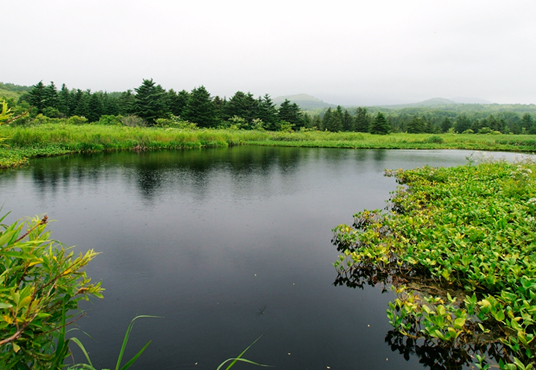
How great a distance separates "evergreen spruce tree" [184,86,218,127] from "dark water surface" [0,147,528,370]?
28759 mm

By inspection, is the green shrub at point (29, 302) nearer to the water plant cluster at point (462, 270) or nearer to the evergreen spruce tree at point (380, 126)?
the water plant cluster at point (462, 270)

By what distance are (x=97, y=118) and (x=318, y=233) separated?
4231 cm

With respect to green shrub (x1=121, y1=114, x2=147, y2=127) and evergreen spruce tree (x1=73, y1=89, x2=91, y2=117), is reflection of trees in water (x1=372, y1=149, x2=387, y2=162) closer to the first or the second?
green shrub (x1=121, y1=114, x2=147, y2=127)

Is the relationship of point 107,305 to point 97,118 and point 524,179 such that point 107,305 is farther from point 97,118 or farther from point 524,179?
point 97,118

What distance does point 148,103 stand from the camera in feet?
115

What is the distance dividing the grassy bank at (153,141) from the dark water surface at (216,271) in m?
2.23

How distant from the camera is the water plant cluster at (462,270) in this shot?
2.79 meters

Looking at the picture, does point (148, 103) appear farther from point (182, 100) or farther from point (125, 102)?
point (125, 102)

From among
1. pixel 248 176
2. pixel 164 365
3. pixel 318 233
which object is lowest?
pixel 164 365

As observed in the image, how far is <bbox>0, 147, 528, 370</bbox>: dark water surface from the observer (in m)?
2.91

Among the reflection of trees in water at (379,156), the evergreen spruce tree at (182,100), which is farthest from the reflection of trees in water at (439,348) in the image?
the evergreen spruce tree at (182,100)

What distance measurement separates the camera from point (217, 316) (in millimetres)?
3330

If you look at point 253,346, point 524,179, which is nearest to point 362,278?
point 253,346

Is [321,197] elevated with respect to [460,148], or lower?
lower
